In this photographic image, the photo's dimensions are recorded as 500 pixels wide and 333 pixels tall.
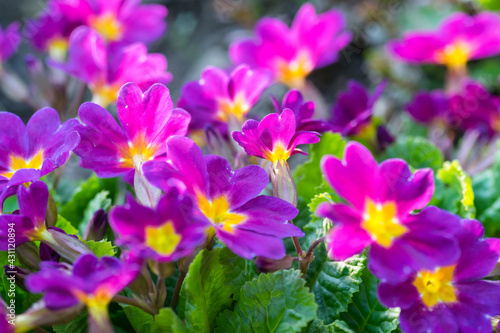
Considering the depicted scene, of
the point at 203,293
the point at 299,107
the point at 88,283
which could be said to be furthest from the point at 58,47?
the point at 88,283

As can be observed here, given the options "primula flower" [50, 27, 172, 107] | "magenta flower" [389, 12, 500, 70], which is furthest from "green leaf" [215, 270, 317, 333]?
"magenta flower" [389, 12, 500, 70]

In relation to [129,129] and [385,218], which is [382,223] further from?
[129,129]

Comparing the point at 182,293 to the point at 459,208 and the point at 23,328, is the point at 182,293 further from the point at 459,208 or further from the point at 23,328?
the point at 459,208

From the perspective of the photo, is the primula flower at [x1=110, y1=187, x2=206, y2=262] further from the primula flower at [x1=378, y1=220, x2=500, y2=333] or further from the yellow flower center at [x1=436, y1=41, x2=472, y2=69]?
the yellow flower center at [x1=436, y1=41, x2=472, y2=69]

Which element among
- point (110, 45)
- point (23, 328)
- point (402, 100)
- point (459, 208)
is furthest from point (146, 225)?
point (402, 100)

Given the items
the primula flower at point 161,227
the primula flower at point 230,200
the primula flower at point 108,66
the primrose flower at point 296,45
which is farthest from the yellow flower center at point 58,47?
the primula flower at point 161,227
